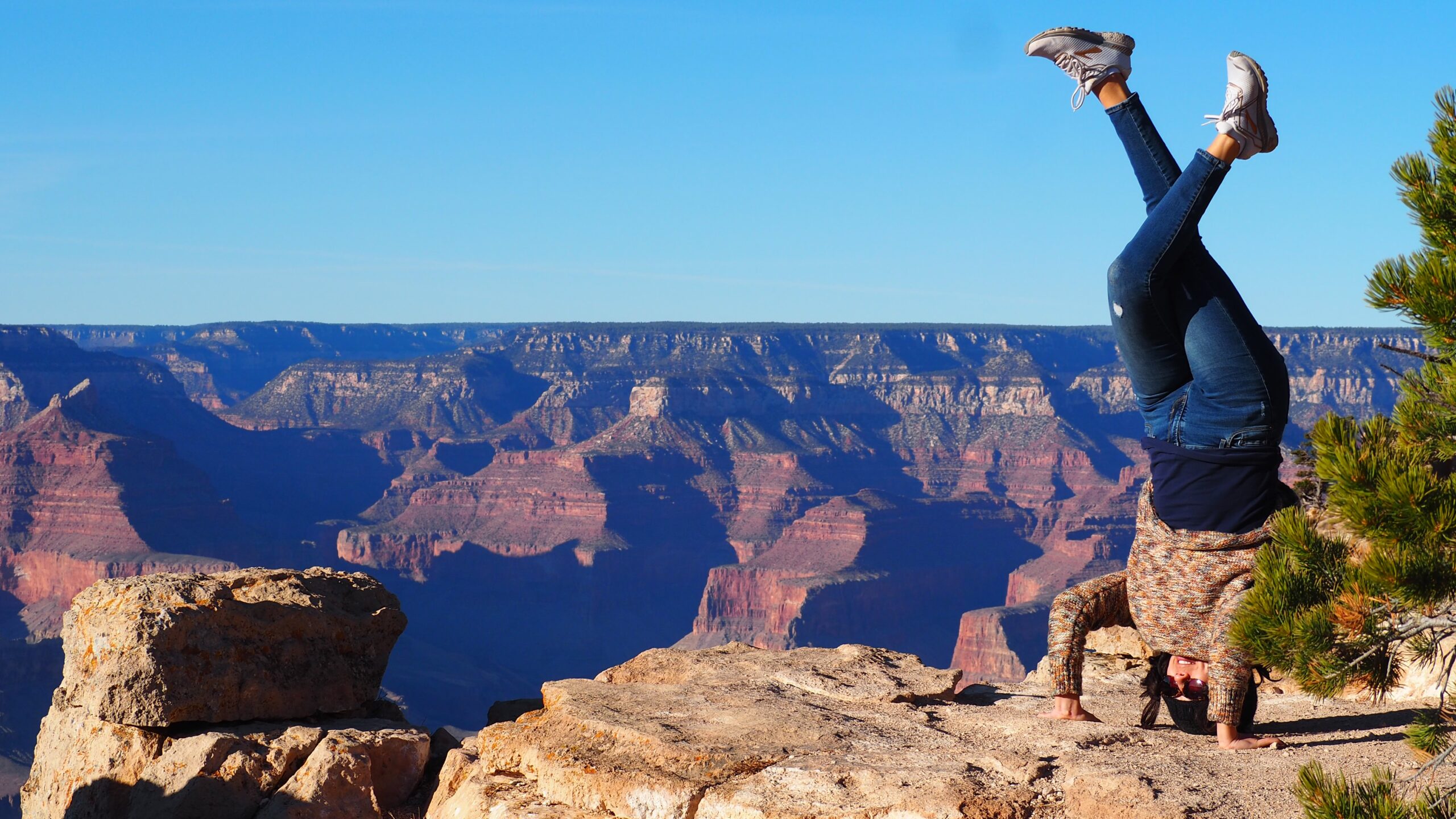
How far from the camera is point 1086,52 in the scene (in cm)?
369

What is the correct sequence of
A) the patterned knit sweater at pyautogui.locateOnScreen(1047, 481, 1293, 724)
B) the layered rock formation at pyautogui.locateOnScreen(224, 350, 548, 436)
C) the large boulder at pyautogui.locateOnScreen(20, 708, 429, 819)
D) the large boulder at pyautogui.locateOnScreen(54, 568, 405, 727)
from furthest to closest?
the layered rock formation at pyautogui.locateOnScreen(224, 350, 548, 436) < the large boulder at pyautogui.locateOnScreen(54, 568, 405, 727) < the large boulder at pyautogui.locateOnScreen(20, 708, 429, 819) < the patterned knit sweater at pyautogui.locateOnScreen(1047, 481, 1293, 724)

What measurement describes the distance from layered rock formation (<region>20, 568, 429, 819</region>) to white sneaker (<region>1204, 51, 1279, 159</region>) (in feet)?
11.5

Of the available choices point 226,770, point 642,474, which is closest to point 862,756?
point 226,770

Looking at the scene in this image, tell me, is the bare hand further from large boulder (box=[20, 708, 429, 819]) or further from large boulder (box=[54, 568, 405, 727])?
large boulder (box=[54, 568, 405, 727])

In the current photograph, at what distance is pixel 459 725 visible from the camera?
5906 centimetres

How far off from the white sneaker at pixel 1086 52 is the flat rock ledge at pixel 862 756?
195 cm

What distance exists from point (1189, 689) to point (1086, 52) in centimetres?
197

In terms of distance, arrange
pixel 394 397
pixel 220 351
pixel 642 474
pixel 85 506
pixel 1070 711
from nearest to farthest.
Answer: pixel 1070 711, pixel 85 506, pixel 642 474, pixel 394 397, pixel 220 351

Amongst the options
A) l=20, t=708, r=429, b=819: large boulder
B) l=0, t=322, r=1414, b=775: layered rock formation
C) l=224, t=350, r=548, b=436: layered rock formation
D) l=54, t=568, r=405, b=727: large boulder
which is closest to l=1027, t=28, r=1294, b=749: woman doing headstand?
l=20, t=708, r=429, b=819: large boulder

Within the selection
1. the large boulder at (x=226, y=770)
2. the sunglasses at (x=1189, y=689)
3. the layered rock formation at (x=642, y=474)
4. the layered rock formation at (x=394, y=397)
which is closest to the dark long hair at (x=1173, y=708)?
the sunglasses at (x=1189, y=689)

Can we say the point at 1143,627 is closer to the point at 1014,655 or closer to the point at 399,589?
the point at 1014,655

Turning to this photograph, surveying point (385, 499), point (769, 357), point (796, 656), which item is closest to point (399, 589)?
point (385, 499)

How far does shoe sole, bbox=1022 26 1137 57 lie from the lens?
3666 millimetres

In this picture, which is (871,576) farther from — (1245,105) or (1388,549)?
(1388,549)
